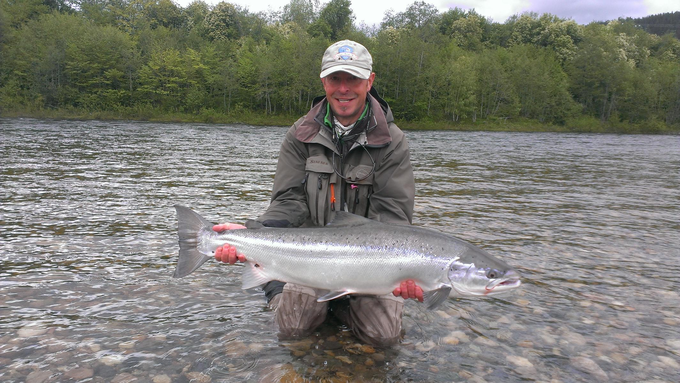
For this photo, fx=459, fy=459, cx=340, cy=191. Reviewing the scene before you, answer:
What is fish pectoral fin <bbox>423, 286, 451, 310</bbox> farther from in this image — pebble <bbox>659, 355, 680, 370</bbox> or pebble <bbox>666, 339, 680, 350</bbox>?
pebble <bbox>666, 339, 680, 350</bbox>

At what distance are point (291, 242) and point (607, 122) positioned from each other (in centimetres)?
6839

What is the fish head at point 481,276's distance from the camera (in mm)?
2924

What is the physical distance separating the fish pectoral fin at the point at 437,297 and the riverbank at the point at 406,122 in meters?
45.3

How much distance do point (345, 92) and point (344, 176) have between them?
0.68 meters

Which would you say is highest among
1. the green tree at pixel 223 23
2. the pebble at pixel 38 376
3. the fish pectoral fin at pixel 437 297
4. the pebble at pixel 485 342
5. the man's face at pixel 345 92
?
the green tree at pixel 223 23

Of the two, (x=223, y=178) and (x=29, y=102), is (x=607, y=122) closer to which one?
(x=223, y=178)

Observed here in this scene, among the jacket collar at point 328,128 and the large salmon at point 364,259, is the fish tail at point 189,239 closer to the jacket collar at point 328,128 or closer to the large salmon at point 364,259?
the large salmon at point 364,259

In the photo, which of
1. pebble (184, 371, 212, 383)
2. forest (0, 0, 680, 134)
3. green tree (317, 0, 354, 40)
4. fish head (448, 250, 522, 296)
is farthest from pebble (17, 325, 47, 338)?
green tree (317, 0, 354, 40)

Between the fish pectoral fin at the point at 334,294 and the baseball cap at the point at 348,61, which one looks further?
the baseball cap at the point at 348,61

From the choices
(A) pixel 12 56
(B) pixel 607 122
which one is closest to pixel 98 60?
(A) pixel 12 56

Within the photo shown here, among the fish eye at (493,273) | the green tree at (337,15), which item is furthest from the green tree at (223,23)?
the fish eye at (493,273)

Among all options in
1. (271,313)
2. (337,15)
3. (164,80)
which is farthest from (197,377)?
(337,15)

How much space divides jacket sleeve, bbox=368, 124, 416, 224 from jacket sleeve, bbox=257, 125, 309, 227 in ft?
2.03

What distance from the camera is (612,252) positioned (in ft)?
20.1
